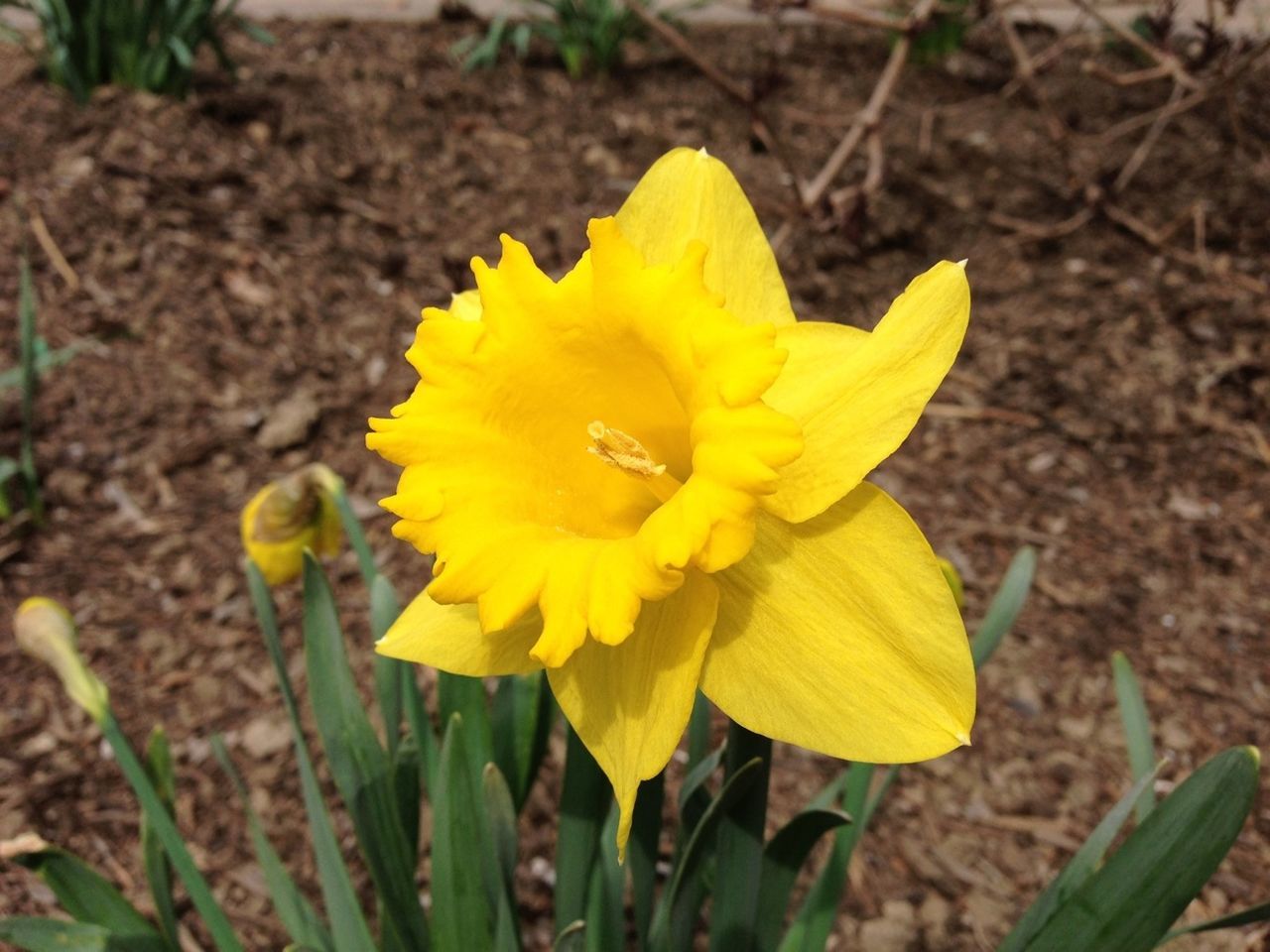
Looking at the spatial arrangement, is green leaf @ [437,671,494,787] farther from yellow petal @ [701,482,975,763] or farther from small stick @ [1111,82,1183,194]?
small stick @ [1111,82,1183,194]

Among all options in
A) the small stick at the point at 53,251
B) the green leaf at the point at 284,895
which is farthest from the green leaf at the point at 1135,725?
the small stick at the point at 53,251

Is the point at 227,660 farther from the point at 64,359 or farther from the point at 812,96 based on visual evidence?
the point at 812,96

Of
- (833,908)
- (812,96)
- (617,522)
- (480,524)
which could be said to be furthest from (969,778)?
(812,96)

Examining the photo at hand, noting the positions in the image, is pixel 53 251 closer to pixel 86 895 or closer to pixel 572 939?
pixel 86 895

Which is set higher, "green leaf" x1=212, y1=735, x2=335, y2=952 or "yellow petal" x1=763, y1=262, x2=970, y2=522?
"yellow petal" x1=763, y1=262, x2=970, y2=522

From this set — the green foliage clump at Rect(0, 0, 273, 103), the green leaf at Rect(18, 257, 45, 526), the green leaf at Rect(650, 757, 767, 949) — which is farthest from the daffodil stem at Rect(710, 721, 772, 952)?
the green foliage clump at Rect(0, 0, 273, 103)

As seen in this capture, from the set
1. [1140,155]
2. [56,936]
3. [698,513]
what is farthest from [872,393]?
[1140,155]
